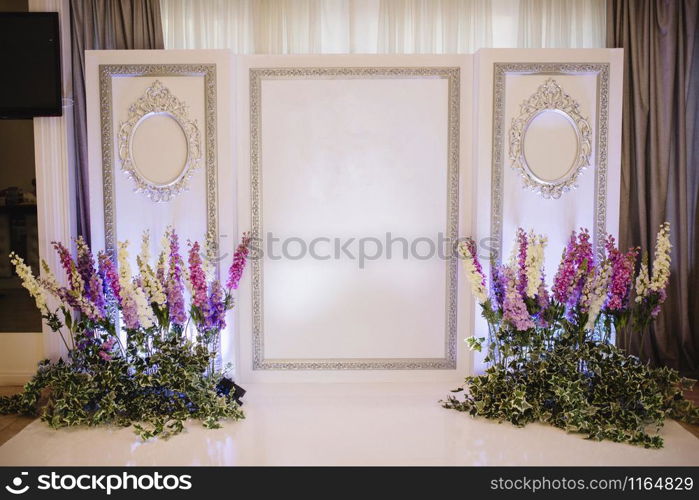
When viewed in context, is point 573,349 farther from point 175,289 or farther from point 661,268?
point 175,289

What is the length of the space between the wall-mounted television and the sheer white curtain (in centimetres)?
68

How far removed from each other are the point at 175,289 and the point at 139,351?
39cm

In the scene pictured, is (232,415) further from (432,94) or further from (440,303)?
(432,94)

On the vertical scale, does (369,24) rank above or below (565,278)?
above

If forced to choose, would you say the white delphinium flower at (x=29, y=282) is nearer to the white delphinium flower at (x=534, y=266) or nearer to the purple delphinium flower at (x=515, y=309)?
the purple delphinium flower at (x=515, y=309)

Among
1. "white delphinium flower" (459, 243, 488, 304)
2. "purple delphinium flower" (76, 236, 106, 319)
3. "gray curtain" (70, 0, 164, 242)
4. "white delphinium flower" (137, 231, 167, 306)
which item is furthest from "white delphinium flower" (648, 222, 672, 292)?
"gray curtain" (70, 0, 164, 242)

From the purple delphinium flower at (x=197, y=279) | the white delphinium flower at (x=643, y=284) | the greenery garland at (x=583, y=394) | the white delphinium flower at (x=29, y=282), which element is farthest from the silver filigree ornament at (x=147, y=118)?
the white delphinium flower at (x=643, y=284)

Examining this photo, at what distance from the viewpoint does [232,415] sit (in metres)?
2.85

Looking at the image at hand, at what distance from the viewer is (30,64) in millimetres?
3217

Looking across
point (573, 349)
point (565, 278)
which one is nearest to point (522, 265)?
point (565, 278)

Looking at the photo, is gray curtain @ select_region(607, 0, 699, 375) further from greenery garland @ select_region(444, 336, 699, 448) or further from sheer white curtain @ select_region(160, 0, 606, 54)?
greenery garland @ select_region(444, 336, 699, 448)

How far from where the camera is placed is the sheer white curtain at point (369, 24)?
352 centimetres
